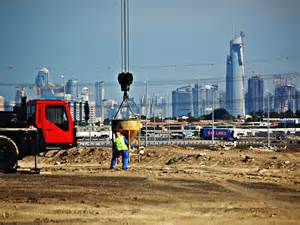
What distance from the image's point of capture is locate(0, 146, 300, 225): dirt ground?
559 inches

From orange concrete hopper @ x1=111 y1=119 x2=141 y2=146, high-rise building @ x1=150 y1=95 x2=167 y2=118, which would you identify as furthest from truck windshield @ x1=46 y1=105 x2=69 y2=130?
high-rise building @ x1=150 y1=95 x2=167 y2=118

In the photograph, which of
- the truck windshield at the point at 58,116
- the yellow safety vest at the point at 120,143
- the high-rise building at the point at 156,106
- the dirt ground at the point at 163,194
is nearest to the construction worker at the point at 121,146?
the yellow safety vest at the point at 120,143

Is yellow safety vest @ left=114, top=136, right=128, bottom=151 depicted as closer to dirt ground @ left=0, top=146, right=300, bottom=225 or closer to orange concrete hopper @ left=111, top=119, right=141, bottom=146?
orange concrete hopper @ left=111, top=119, right=141, bottom=146

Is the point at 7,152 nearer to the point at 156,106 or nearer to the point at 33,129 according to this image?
the point at 33,129

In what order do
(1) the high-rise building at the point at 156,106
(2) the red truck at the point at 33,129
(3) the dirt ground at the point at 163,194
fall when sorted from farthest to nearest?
(1) the high-rise building at the point at 156,106
(2) the red truck at the point at 33,129
(3) the dirt ground at the point at 163,194

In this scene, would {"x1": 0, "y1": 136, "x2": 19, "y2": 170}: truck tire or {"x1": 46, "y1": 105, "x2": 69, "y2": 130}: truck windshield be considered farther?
{"x1": 46, "y1": 105, "x2": 69, "y2": 130}: truck windshield

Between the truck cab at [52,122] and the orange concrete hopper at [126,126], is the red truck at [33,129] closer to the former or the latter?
the truck cab at [52,122]

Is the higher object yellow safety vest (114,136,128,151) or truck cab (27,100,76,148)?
truck cab (27,100,76,148)

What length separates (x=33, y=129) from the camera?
86.2 feet

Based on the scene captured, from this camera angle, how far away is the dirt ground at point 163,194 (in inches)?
559

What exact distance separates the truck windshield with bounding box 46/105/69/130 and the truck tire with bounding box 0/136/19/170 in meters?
2.79

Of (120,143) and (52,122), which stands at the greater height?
(52,122)

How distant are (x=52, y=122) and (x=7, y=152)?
2.99 m

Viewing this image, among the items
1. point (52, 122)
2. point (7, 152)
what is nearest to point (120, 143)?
point (52, 122)
